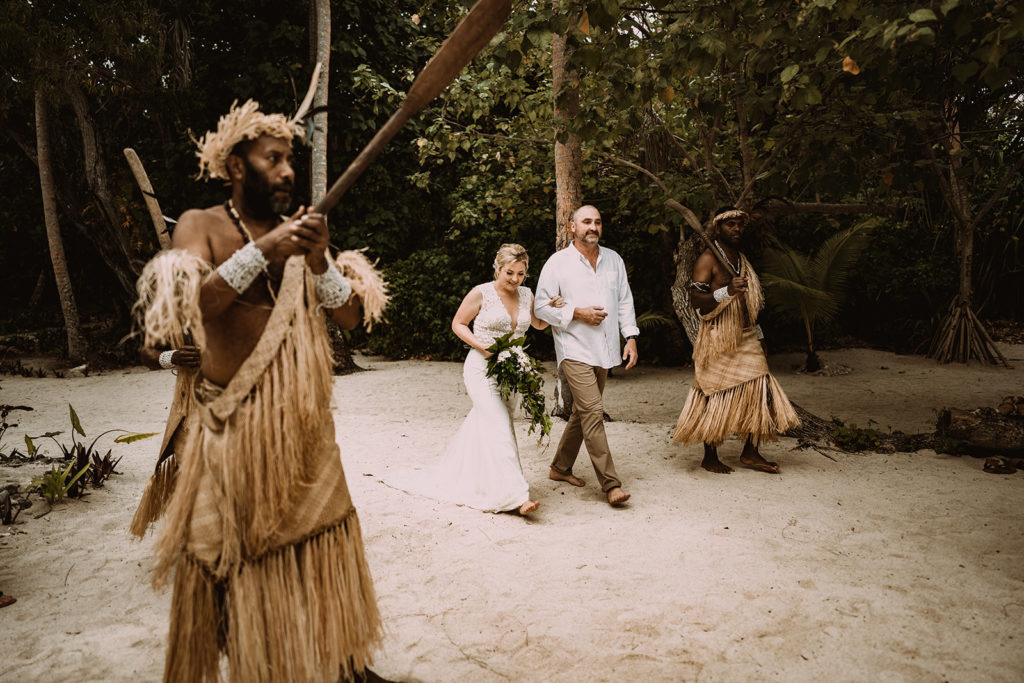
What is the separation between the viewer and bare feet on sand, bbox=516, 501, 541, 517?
438 cm

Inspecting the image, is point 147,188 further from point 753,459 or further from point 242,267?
point 753,459

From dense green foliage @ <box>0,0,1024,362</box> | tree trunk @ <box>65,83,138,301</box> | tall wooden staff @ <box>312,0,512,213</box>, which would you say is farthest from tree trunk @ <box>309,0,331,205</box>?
tall wooden staff @ <box>312,0,512,213</box>

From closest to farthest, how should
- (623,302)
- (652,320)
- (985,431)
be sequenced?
(623,302) → (985,431) → (652,320)

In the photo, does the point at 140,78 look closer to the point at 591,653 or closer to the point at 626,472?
the point at 626,472

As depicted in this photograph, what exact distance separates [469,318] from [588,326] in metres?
0.85

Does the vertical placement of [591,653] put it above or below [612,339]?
below

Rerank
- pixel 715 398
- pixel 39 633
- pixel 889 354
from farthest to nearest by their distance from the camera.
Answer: pixel 889 354 < pixel 715 398 < pixel 39 633

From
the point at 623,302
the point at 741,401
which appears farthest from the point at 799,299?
the point at 623,302

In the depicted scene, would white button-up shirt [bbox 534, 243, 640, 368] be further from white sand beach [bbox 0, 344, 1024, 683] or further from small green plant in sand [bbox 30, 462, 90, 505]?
small green plant in sand [bbox 30, 462, 90, 505]

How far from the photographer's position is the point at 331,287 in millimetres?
2172

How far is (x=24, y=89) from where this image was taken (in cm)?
980

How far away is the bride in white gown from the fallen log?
3.79m

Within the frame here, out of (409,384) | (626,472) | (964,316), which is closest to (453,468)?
(626,472)

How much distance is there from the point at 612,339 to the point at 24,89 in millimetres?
10036
